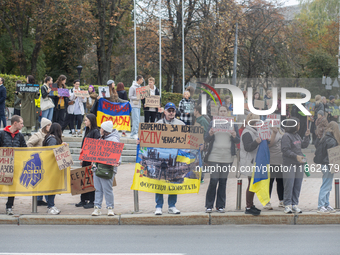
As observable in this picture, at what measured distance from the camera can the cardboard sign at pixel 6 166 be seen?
7832 millimetres

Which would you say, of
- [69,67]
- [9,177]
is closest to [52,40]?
[69,67]

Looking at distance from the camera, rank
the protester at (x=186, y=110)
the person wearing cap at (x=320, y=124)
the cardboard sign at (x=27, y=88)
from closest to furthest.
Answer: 1. the person wearing cap at (x=320, y=124)
2. the protester at (x=186, y=110)
3. the cardboard sign at (x=27, y=88)

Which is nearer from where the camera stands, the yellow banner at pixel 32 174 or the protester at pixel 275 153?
the yellow banner at pixel 32 174

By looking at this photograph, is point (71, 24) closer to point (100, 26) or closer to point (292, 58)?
point (100, 26)

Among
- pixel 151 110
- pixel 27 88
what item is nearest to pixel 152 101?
pixel 151 110

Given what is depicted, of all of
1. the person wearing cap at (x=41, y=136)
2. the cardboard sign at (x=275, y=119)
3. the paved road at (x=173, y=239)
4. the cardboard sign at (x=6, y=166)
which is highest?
the cardboard sign at (x=275, y=119)

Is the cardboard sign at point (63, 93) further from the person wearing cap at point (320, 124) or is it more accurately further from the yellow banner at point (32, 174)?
the person wearing cap at point (320, 124)

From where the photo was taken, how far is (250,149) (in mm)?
7754

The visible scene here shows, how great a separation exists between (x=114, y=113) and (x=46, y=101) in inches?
85.8

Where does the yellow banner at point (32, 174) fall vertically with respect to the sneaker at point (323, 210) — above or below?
above

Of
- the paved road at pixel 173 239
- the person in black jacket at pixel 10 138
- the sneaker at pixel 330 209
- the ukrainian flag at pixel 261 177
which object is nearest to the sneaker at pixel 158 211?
the paved road at pixel 173 239

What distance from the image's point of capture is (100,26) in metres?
30.4

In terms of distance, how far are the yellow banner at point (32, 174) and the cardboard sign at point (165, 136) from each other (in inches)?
65.5

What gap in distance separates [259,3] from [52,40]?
703 inches
